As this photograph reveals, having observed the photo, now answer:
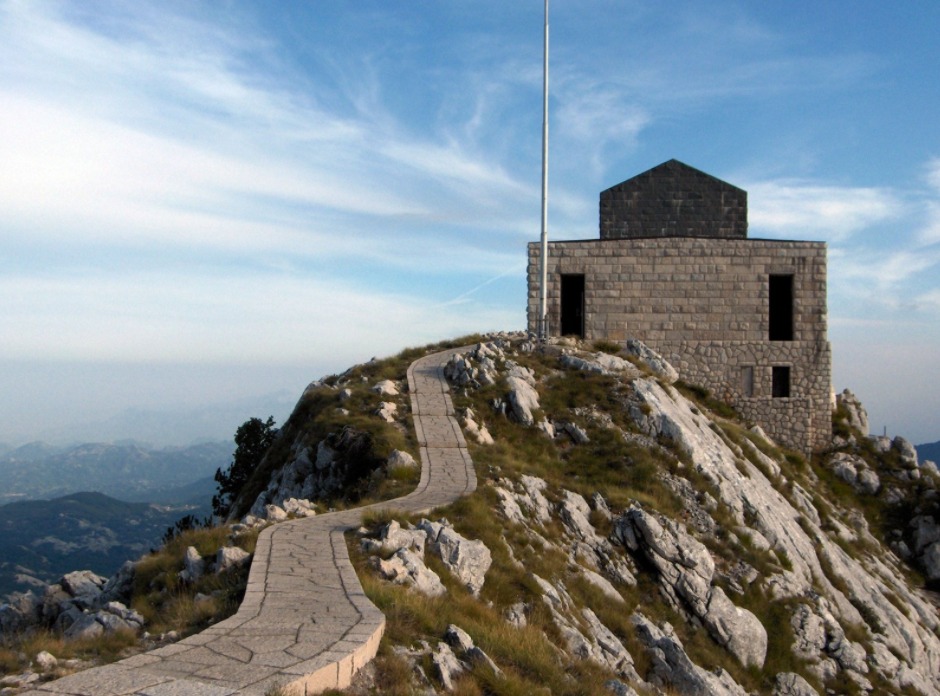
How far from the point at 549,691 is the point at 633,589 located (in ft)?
24.8

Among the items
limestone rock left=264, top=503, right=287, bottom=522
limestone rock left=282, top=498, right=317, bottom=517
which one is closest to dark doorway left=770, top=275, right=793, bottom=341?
limestone rock left=282, top=498, right=317, bottom=517

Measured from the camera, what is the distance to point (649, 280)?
31656 millimetres

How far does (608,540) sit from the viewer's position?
17.2 metres

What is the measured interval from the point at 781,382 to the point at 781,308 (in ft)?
10.1

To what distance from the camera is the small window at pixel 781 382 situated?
32056 mm

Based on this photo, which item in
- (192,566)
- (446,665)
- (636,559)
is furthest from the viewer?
(636,559)

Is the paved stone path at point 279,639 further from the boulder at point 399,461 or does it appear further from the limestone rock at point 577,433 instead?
the limestone rock at point 577,433

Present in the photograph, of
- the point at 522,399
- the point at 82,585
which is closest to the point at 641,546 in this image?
the point at 522,399

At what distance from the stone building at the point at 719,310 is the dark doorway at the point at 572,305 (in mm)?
1311

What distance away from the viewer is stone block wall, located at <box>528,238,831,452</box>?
31.5 metres

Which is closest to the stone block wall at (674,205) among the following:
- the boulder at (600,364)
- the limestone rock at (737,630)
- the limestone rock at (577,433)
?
the boulder at (600,364)

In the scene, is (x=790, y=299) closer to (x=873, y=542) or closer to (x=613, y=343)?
(x=613, y=343)

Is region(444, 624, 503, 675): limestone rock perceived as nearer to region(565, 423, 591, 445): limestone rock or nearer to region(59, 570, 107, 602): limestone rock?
region(59, 570, 107, 602): limestone rock

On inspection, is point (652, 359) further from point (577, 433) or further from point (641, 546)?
point (641, 546)
